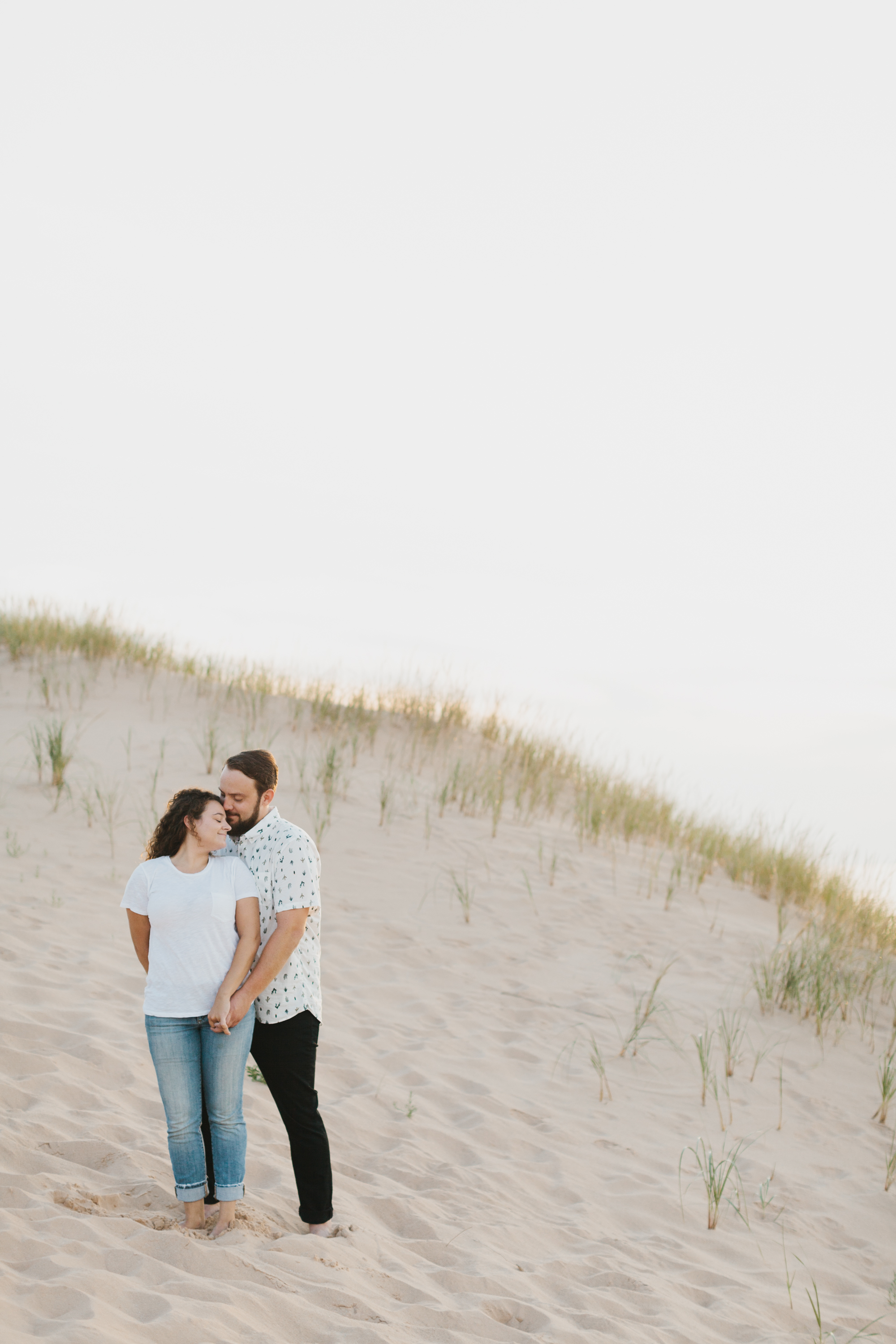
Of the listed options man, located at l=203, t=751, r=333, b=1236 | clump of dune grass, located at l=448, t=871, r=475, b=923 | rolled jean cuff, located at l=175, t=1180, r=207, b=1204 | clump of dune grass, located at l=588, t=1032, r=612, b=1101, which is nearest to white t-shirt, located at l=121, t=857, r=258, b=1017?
man, located at l=203, t=751, r=333, b=1236

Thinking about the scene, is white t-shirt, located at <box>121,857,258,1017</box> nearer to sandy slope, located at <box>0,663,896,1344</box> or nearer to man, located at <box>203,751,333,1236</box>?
man, located at <box>203,751,333,1236</box>

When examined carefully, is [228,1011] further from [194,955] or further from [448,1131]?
[448,1131]

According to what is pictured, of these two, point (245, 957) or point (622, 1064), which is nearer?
point (245, 957)

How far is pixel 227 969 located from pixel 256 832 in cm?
44

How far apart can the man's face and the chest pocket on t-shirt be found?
0.88 feet

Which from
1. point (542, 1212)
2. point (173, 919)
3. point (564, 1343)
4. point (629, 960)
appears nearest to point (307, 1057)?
point (173, 919)

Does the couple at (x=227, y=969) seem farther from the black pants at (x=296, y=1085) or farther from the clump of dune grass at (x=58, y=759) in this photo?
the clump of dune grass at (x=58, y=759)

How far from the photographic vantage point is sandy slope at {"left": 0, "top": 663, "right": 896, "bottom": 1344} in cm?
318

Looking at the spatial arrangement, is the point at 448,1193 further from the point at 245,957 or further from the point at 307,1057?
the point at 245,957

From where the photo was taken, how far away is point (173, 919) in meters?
3.15

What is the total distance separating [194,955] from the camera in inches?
124

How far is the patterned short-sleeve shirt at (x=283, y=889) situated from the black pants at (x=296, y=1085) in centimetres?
6

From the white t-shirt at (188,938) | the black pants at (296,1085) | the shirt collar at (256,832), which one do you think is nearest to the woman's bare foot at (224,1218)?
the black pants at (296,1085)

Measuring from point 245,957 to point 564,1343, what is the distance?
5.32 feet
